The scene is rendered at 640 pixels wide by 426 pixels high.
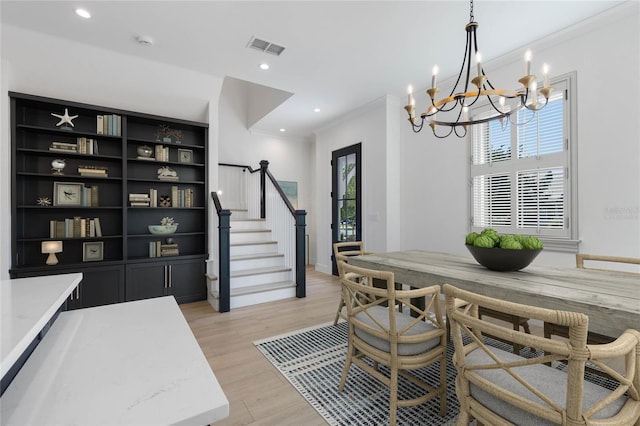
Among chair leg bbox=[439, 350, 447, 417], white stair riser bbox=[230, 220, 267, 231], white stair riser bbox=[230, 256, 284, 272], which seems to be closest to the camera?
chair leg bbox=[439, 350, 447, 417]

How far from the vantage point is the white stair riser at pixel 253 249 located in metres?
4.43

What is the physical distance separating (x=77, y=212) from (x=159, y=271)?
1.20 metres

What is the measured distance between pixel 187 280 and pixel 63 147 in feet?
7.04

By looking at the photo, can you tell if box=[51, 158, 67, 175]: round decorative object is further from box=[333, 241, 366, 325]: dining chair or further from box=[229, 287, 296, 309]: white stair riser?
box=[333, 241, 366, 325]: dining chair

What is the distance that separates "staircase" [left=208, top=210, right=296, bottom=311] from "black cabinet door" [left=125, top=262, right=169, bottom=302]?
1.95 feet

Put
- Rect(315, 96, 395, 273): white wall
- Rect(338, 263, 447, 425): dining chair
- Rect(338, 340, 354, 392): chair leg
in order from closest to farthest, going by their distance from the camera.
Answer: Rect(338, 263, 447, 425): dining chair, Rect(338, 340, 354, 392): chair leg, Rect(315, 96, 395, 273): white wall

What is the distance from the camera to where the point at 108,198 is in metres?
3.78

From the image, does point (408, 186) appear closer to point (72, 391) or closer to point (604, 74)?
point (604, 74)

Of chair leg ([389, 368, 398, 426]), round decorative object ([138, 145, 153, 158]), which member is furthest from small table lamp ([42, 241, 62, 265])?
chair leg ([389, 368, 398, 426])

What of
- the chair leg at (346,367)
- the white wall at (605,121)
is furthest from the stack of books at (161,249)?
the white wall at (605,121)

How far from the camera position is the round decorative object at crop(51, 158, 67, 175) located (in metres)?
3.39

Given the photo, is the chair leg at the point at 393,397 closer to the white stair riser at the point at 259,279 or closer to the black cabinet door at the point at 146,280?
the white stair riser at the point at 259,279

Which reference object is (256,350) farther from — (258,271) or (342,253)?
(258,271)

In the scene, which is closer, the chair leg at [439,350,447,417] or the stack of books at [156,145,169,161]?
the chair leg at [439,350,447,417]
